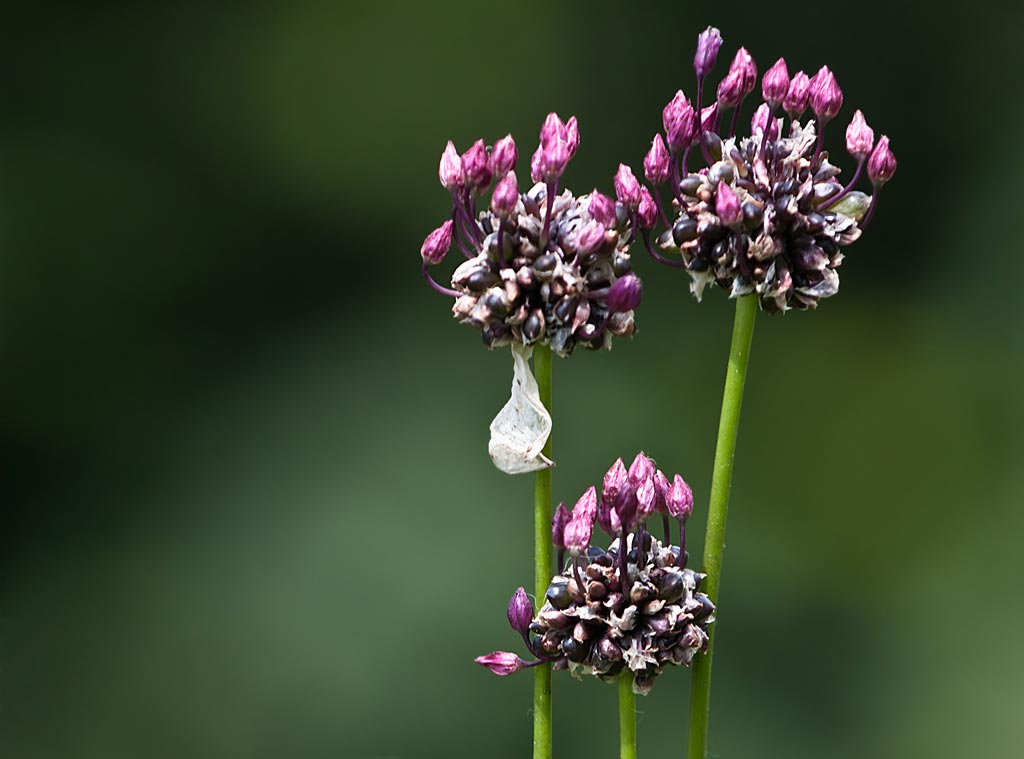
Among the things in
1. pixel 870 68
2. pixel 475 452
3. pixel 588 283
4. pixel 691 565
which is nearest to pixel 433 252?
pixel 588 283

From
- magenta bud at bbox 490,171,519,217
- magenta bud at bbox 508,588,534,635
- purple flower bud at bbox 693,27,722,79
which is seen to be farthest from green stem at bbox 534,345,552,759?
purple flower bud at bbox 693,27,722,79

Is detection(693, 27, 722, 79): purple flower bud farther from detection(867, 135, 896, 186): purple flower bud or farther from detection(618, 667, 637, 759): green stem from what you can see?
detection(618, 667, 637, 759): green stem

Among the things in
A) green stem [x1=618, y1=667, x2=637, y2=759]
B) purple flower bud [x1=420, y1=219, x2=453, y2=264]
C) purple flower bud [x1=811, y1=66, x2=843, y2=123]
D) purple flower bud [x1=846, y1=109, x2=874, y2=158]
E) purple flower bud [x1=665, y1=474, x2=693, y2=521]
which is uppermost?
purple flower bud [x1=811, y1=66, x2=843, y2=123]

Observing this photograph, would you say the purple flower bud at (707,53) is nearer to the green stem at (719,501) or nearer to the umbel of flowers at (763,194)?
the umbel of flowers at (763,194)

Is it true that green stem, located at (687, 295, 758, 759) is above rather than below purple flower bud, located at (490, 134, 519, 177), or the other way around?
below

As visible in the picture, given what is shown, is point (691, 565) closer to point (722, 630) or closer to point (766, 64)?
point (722, 630)

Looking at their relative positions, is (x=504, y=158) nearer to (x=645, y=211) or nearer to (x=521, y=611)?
(x=645, y=211)

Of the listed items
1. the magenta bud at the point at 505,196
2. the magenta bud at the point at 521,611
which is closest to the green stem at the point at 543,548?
the magenta bud at the point at 521,611
